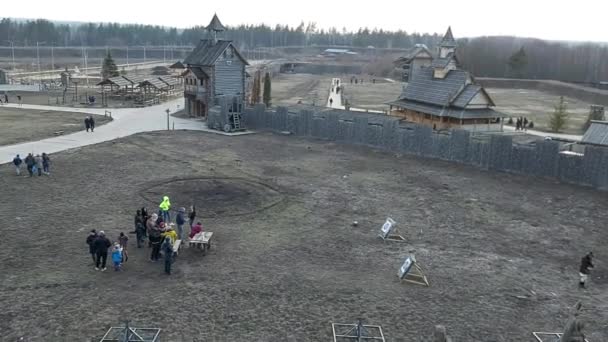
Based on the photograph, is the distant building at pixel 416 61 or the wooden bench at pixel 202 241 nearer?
the wooden bench at pixel 202 241

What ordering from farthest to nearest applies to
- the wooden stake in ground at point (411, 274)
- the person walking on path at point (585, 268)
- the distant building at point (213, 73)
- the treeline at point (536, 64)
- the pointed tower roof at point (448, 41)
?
the treeline at point (536, 64) → the pointed tower roof at point (448, 41) → the distant building at point (213, 73) → the wooden stake in ground at point (411, 274) → the person walking on path at point (585, 268)

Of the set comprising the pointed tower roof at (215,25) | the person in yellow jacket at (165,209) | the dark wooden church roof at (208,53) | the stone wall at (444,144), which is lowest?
the person in yellow jacket at (165,209)

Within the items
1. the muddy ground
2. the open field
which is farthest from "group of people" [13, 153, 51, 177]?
the open field

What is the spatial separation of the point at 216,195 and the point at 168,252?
8556 millimetres

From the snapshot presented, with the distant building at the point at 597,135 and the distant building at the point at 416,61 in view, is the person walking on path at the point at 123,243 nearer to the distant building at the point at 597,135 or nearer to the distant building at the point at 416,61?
the distant building at the point at 597,135

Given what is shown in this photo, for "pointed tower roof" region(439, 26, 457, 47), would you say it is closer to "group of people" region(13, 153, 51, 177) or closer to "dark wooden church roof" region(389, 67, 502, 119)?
"dark wooden church roof" region(389, 67, 502, 119)

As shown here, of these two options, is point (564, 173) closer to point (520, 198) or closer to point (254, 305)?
point (520, 198)

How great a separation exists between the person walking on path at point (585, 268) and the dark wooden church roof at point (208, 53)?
118ft

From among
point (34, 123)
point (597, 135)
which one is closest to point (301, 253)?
point (597, 135)

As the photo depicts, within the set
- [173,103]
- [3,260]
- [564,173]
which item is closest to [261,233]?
[3,260]

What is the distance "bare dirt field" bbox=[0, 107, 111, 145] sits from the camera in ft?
119

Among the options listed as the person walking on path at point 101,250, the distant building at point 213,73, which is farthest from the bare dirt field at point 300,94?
the person walking on path at point 101,250

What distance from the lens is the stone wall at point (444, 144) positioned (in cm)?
2716

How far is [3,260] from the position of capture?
16.2 m
